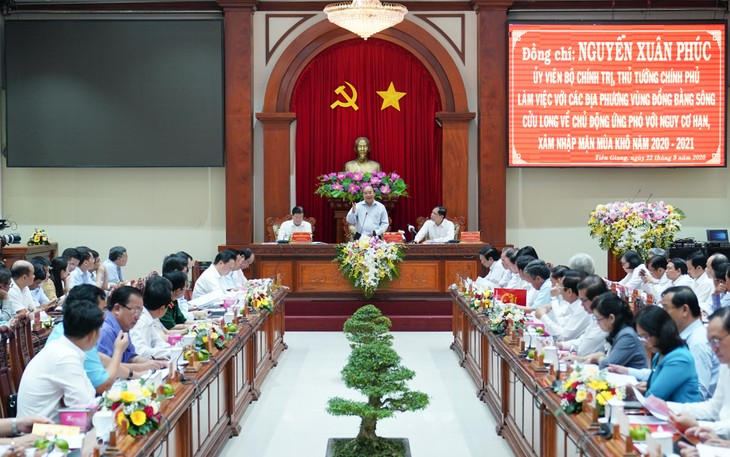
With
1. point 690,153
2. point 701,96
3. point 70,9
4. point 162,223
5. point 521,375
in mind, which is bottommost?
point 521,375

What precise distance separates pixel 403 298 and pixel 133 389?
257 inches

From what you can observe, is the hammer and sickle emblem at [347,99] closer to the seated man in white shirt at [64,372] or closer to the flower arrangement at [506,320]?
the flower arrangement at [506,320]

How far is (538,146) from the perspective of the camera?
1115 cm

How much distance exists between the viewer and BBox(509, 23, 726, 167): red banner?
1102 cm

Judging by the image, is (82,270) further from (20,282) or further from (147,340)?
(147,340)

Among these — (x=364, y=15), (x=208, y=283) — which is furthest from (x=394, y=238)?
(x=208, y=283)

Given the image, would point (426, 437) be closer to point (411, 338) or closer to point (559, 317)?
point (559, 317)

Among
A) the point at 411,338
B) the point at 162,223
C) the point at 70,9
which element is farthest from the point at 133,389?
A: the point at 70,9

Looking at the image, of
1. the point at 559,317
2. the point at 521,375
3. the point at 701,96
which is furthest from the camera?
the point at 701,96

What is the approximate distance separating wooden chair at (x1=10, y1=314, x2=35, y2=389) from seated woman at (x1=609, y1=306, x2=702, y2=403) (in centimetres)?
309

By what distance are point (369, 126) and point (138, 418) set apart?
9005 millimetres

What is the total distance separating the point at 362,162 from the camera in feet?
38.1

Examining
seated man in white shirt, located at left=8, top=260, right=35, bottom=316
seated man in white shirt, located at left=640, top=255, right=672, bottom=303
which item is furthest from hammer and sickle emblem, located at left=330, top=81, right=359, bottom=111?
seated man in white shirt, located at left=8, top=260, right=35, bottom=316

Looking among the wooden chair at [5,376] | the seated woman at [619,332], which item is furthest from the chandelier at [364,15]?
the wooden chair at [5,376]
